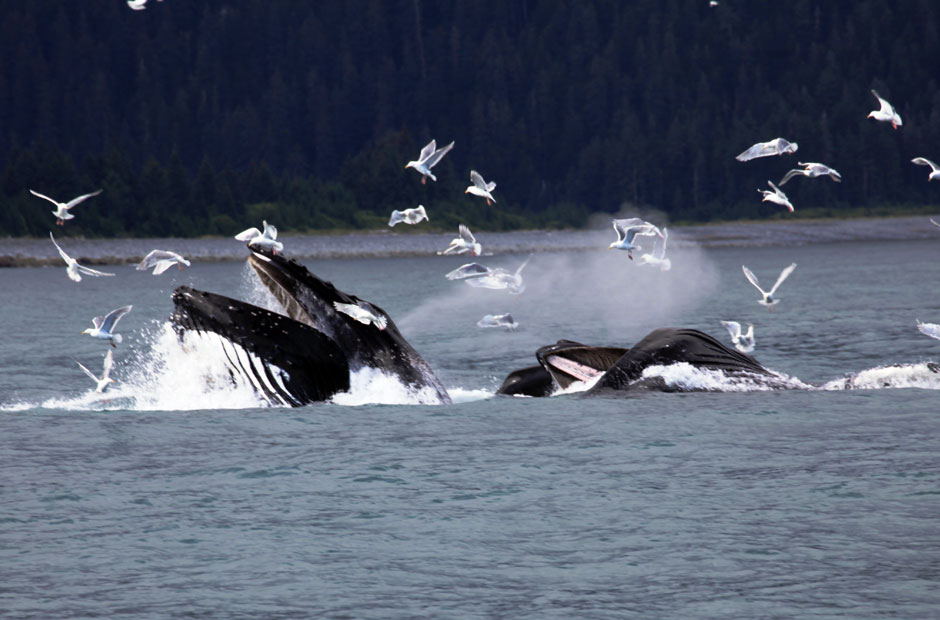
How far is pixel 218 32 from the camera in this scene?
549 feet

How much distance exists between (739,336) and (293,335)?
12.7 meters

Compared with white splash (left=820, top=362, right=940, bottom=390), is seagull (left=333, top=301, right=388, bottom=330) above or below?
above

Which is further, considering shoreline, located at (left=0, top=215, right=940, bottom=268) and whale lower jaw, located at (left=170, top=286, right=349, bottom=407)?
shoreline, located at (left=0, top=215, right=940, bottom=268)

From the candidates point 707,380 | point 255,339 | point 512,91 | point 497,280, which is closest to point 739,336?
point 497,280

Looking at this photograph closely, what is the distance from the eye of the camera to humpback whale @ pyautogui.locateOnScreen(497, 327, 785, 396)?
60.0 feet

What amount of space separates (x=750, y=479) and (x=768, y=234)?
354 feet

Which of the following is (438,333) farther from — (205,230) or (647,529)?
(205,230)

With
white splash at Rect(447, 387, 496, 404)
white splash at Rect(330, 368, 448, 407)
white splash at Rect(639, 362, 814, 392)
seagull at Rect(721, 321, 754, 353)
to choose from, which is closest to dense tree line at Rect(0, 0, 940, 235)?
seagull at Rect(721, 321, 754, 353)

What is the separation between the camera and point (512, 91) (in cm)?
16162

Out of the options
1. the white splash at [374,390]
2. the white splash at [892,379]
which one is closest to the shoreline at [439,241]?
the white splash at [892,379]

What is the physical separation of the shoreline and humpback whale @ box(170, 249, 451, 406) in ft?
238

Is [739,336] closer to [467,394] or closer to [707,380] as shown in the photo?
[707,380]

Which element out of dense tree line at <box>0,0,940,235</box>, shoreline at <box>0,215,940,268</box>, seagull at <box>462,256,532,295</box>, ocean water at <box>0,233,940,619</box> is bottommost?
shoreline at <box>0,215,940,268</box>

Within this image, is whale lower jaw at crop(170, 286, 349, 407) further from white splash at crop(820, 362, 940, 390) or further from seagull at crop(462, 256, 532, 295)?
seagull at crop(462, 256, 532, 295)
